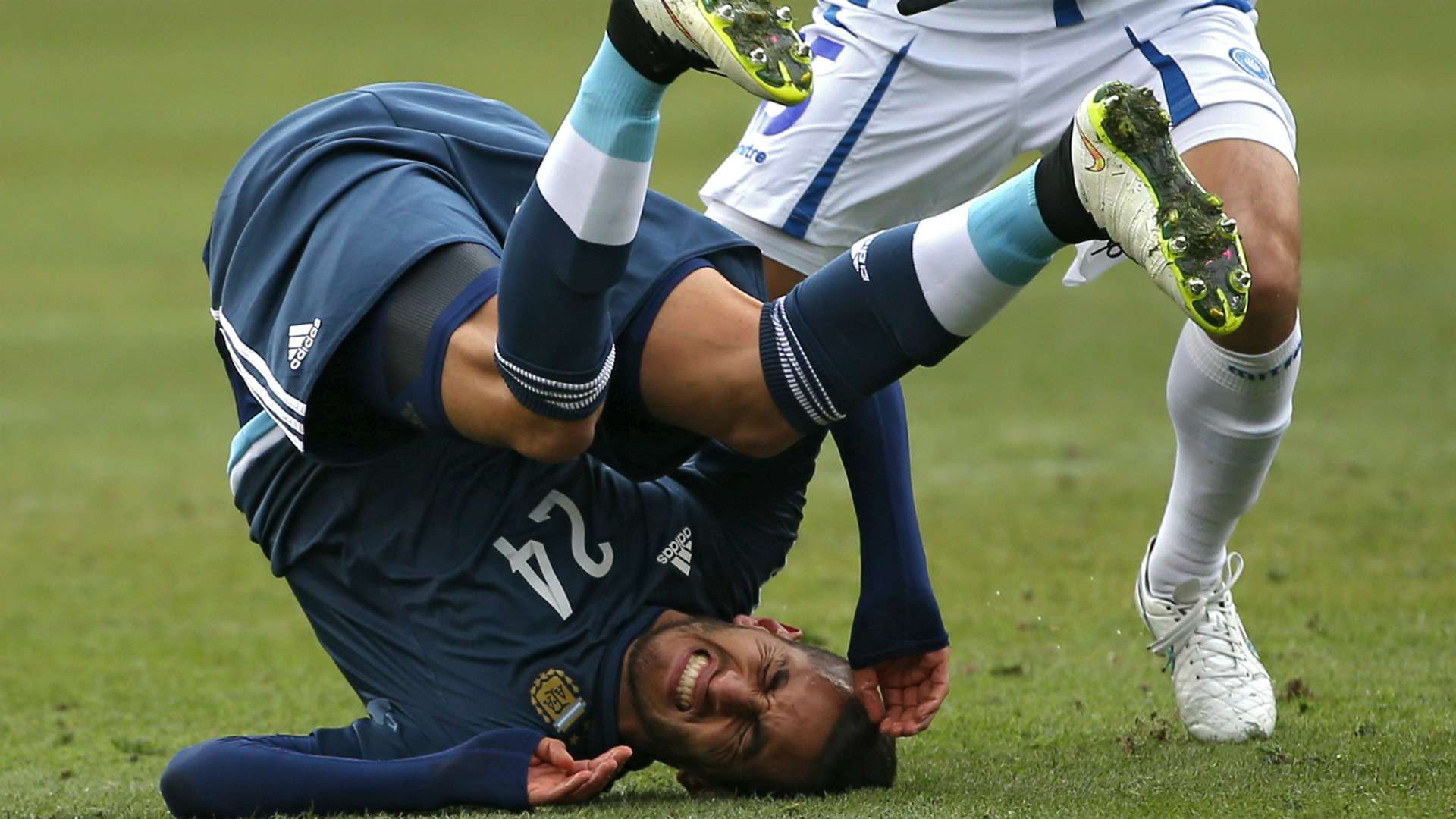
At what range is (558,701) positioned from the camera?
375cm

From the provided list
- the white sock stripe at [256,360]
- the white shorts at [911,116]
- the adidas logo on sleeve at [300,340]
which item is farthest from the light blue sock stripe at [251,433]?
the white shorts at [911,116]

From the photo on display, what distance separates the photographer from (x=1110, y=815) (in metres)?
3.36

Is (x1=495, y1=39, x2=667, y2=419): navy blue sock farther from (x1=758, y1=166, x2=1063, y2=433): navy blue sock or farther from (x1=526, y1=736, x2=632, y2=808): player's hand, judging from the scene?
(x1=526, y1=736, x2=632, y2=808): player's hand

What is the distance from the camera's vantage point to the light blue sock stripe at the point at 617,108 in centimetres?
324

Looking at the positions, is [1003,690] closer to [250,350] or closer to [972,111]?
[972,111]

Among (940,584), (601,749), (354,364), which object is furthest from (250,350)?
(940,584)

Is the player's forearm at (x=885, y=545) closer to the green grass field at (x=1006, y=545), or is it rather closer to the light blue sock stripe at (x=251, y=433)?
the green grass field at (x=1006, y=545)

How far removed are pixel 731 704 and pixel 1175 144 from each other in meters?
1.49

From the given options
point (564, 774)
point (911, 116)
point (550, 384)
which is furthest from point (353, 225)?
point (911, 116)

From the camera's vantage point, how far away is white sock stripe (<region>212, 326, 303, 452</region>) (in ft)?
12.0

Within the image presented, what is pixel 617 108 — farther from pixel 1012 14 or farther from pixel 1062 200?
pixel 1012 14

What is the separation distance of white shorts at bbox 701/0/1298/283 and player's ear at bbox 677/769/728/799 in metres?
1.43

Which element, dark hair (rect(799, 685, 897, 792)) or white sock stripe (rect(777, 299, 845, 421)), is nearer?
white sock stripe (rect(777, 299, 845, 421))

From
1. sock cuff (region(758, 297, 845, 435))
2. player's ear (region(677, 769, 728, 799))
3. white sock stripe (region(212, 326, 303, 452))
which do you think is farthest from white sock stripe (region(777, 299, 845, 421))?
white sock stripe (region(212, 326, 303, 452))
